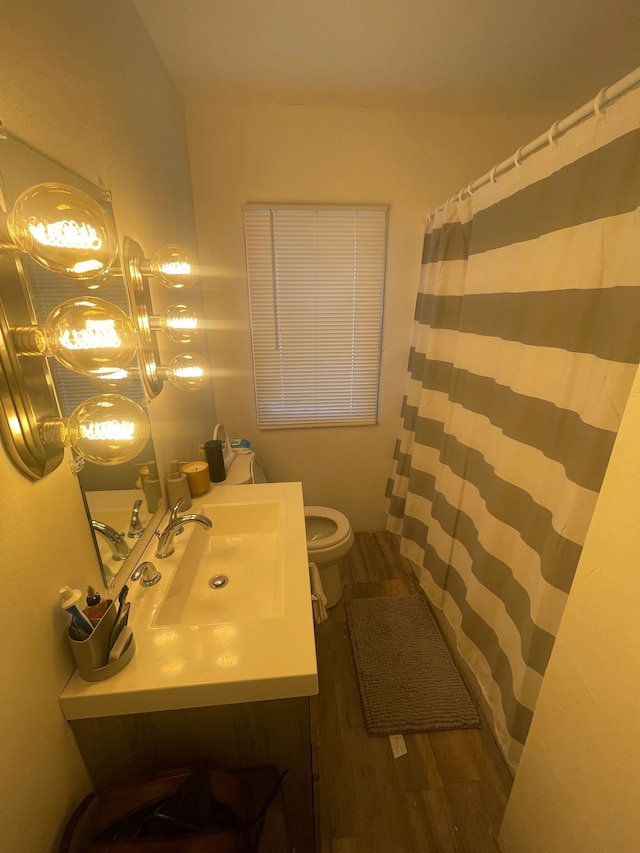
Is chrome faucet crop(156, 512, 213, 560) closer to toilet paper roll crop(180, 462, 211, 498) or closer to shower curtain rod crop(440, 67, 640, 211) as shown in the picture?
toilet paper roll crop(180, 462, 211, 498)

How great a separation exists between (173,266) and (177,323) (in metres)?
0.17

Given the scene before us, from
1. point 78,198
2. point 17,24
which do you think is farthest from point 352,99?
point 78,198

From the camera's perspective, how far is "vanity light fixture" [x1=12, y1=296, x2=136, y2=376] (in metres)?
0.55

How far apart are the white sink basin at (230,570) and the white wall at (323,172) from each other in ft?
3.00

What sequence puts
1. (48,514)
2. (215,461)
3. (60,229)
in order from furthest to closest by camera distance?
(215,461) < (48,514) < (60,229)

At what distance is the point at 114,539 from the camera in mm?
870

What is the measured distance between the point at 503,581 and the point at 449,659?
2.03 feet

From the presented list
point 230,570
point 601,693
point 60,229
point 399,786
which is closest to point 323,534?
point 230,570

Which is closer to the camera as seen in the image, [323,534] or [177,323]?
[177,323]

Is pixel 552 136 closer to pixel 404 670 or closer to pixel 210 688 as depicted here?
pixel 210 688

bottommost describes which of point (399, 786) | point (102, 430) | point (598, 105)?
point (399, 786)

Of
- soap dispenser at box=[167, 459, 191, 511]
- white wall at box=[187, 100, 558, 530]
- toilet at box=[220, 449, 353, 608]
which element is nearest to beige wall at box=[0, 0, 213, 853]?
soap dispenser at box=[167, 459, 191, 511]

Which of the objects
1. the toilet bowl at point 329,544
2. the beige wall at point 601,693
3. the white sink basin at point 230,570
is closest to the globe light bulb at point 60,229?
the white sink basin at point 230,570

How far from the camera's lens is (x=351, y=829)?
3.43 ft
